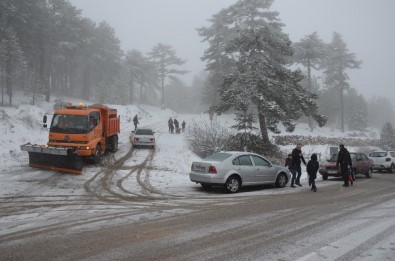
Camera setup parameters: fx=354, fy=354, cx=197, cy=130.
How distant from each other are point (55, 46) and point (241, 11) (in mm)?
32109

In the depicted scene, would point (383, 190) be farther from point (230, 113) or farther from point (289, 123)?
point (230, 113)

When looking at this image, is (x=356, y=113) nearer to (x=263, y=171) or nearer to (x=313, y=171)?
(x=313, y=171)

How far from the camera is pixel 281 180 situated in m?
15.0

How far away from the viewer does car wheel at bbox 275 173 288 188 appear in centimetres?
1490

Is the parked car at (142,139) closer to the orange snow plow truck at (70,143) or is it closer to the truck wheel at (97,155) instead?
the orange snow plow truck at (70,143)

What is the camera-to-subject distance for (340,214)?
29.8 ft

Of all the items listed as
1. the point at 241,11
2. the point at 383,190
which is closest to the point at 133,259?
the point at 383,190

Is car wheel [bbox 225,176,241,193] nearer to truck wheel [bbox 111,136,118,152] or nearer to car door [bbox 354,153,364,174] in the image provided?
car door [bbox 354,153,364,174]

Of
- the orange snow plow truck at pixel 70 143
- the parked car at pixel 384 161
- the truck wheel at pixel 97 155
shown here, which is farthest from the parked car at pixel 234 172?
the parked car at pixel 384 161

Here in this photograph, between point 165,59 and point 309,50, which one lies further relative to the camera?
point 165,59

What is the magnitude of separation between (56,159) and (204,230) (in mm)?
10610

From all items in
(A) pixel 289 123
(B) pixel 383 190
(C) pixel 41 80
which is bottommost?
(B) pixel 383 190

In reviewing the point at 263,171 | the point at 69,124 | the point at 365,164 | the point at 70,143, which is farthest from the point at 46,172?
the point at 365,164

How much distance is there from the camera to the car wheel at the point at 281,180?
1490 centimetres
